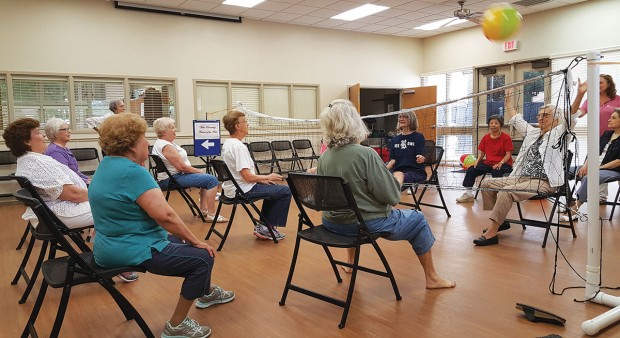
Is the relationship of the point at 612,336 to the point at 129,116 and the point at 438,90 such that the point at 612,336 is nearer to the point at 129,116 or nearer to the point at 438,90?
the point at 129,116

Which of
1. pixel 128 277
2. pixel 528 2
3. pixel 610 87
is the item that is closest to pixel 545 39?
pixel 528 2

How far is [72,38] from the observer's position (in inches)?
302

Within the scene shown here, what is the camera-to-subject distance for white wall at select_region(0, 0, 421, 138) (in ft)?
24.2

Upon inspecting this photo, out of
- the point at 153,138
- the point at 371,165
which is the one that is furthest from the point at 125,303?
the point at 153,138

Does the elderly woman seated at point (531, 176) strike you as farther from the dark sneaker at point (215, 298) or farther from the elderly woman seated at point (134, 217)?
the elderly woman seated at point (134, 217)

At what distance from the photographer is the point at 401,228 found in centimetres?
271

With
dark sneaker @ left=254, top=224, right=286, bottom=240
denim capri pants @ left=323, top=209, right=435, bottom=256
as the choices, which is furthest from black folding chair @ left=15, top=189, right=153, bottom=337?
dark sneaker @ left=254, top=224, right=286, bottom=240

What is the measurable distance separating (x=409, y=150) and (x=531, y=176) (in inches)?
47.5

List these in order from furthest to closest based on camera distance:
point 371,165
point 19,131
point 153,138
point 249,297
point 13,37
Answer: point 153,138, point 13,37, point 19,131, point 249,297, point 371,165

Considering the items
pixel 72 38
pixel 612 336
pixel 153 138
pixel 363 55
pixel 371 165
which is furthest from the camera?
pixel 363 55

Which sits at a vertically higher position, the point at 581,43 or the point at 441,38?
the point at 441,38

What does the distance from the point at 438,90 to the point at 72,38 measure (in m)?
8.50

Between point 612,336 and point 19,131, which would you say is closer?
point 612,336

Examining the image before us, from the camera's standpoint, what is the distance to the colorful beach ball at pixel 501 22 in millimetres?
4387
